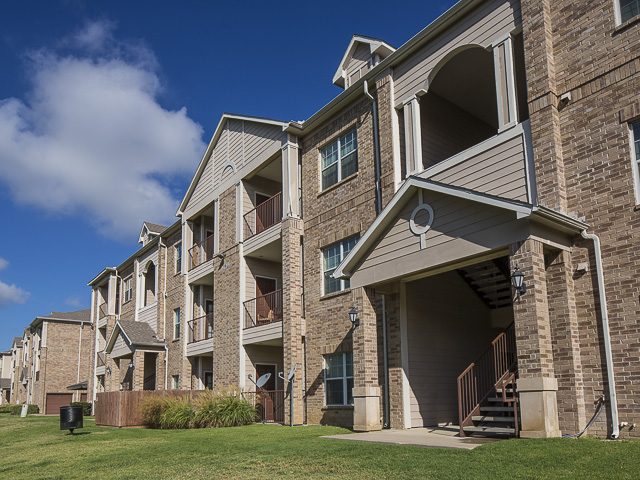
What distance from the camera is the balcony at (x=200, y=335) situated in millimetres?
24992

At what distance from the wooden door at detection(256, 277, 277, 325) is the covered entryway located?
1389 inches

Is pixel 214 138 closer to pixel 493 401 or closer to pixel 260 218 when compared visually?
pixel 260 218

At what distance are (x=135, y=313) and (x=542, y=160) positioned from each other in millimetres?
28027

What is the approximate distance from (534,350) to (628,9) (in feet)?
22.0

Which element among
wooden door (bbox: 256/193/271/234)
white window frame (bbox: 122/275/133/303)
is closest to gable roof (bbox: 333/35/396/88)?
wooden door (bbox: 256/193/271/234)

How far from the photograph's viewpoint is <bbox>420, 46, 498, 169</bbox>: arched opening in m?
15.7

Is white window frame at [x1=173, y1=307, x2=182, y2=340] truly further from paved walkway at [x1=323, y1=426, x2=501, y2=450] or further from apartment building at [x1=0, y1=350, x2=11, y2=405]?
apartment building at [x1=0, y1=350, x2=11, y2=405]

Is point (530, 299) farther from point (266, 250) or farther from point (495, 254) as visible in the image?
point (266, 250)

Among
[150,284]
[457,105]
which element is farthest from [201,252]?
[457,105]

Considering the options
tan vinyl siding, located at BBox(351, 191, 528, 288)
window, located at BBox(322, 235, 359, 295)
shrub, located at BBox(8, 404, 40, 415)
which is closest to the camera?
tan vinyl siding, located at BBox(351, 191, 528, 288)

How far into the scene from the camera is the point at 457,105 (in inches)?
697

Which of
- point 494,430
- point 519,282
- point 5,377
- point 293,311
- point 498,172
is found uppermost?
point 498,172

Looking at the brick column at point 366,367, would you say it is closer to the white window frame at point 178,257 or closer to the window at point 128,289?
the white window frame at point 178,257

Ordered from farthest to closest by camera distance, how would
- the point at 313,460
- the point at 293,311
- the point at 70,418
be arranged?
the point at 293,311 → the point at 70,418 → the point at 313,460
